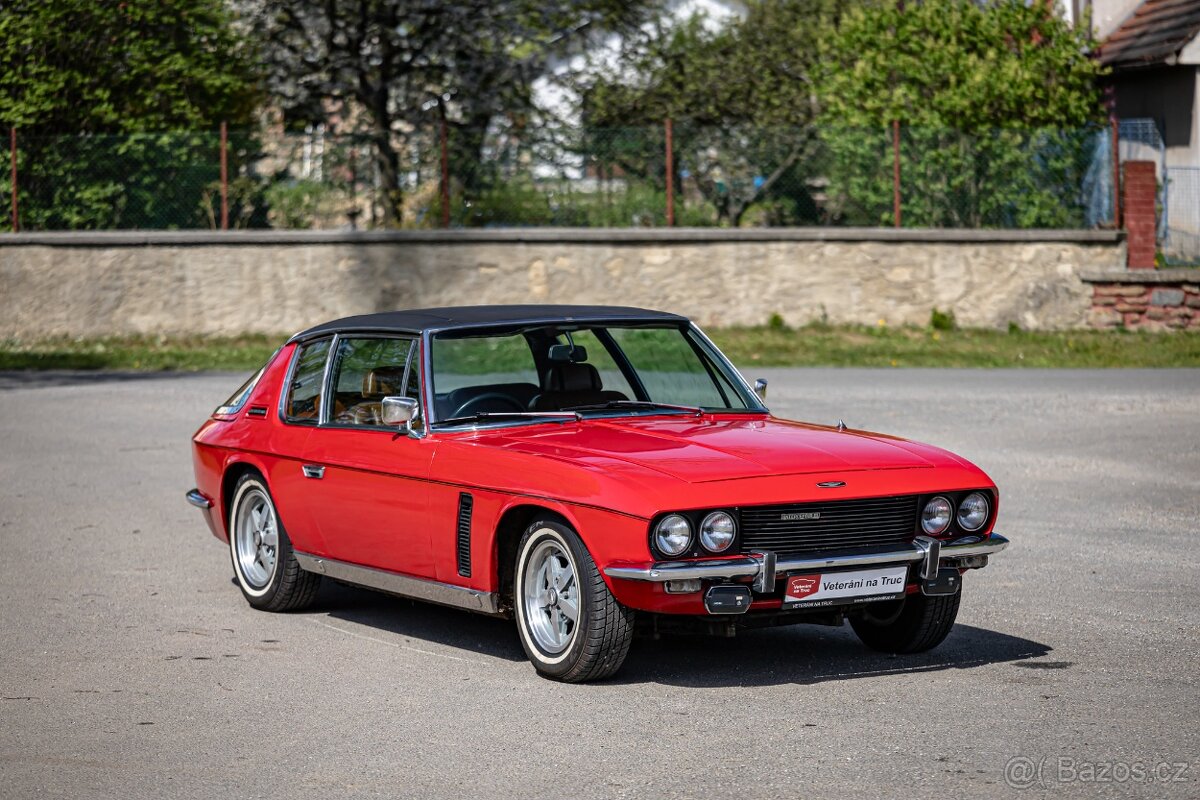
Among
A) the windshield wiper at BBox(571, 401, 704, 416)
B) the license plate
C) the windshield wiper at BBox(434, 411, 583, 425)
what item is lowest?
the license plate

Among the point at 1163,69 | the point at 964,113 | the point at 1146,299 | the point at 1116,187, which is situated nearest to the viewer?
the point at 1146,299

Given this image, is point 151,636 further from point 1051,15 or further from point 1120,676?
point 1051,15

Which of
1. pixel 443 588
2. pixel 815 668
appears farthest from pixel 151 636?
pixel 815 668

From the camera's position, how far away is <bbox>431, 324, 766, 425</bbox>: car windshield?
7508mm

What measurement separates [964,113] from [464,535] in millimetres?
20614

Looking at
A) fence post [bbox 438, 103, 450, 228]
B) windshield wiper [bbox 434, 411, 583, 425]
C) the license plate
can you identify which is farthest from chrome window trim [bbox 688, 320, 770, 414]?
fence post [bbox 438, 103, 450, 228]

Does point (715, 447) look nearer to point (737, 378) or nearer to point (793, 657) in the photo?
point (793, 657)

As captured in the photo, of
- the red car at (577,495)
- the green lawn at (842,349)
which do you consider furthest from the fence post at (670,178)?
the red car at (577,495)

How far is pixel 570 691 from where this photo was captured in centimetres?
646

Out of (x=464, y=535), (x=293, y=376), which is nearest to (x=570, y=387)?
(x=464, y=535)

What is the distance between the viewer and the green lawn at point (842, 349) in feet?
71.1

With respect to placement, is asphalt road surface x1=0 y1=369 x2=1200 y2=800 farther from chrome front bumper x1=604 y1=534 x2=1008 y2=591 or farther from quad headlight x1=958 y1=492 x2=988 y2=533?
quad headlight x1=958 y1=492 x2=988 y2=533

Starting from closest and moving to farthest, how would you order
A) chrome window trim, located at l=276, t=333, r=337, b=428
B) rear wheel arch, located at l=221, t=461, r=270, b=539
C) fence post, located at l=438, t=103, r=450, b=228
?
chrome window trim, located at l=276, t=333, r=337, b=428 → rear wheel arch, located at l=221, t=461, r=270, b=539 → fence post, located at l=438, t=103, r=450, b=228

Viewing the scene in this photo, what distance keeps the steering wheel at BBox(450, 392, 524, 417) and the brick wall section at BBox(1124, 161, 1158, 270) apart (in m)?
18.3
